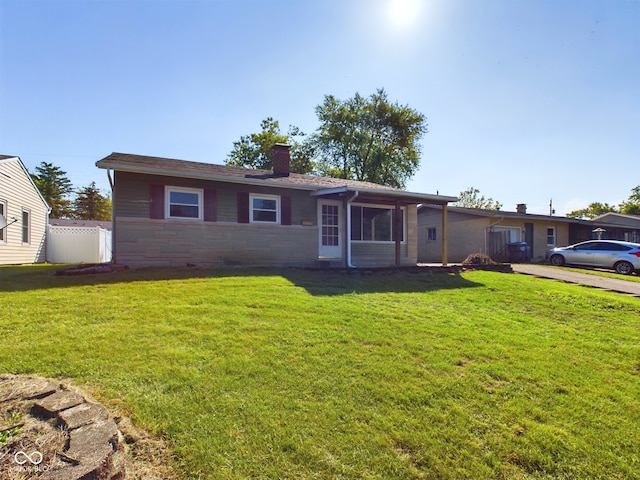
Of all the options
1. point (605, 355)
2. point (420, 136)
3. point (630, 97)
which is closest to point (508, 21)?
point (630, 97)

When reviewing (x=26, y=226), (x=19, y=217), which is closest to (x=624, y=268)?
(x=19, y=217)

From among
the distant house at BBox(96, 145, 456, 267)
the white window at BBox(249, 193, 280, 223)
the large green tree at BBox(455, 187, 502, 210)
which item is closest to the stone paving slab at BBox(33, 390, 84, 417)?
the distant house at BBox(96, 145, 456, 267)

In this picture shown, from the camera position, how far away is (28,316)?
4672mm

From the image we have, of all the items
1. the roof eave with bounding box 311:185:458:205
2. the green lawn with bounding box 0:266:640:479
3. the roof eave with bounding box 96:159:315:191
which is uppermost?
the roof eave with bounding box 96:159:315:191

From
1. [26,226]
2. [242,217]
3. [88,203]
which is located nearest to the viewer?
[242,217]

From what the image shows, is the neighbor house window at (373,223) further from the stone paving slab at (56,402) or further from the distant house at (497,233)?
the stone paving slab at (56,402)

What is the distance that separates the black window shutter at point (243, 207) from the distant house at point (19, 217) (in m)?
8.94

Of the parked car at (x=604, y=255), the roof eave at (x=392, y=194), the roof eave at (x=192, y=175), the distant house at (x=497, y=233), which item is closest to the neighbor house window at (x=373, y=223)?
the roof eave at (x=392, y=194)

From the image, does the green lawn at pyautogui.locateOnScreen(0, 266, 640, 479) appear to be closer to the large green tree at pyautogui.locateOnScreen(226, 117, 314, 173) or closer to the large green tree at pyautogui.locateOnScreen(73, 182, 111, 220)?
the large green tree at pyautogui.locateOnScreen(226, 117, 314, 173)

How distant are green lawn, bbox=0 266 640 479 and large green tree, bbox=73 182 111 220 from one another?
122 ft

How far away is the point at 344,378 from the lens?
333 cm

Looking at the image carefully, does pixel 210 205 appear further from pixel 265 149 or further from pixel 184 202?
pixel 265 149

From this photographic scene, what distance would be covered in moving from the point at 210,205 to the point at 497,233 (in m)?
16.4

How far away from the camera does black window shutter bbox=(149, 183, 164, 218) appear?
31.5ft
